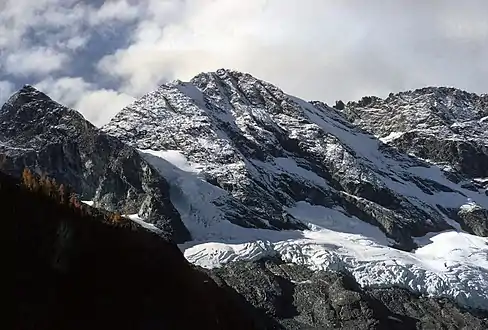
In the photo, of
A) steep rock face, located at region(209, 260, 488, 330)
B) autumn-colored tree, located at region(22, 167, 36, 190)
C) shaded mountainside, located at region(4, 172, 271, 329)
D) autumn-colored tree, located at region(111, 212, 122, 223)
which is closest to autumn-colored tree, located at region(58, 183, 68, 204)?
shaded mountainside, located at region(4, 172, 271, 329)

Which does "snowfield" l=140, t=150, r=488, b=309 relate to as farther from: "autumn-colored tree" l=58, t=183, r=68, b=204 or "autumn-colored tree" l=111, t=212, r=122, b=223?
"autumn-colored tree" l=58, t=183, r=68, b=204

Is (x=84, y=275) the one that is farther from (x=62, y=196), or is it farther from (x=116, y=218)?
(x=116, y=218)

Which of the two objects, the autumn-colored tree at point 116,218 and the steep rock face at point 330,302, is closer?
the autumn-colored tree at point 116,218

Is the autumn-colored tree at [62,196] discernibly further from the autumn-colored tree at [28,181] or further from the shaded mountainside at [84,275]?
the autumn-colored tree at [28,181]

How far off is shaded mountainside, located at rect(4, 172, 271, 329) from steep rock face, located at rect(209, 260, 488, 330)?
305 feet

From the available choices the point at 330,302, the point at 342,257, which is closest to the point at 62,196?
the point at 330,302

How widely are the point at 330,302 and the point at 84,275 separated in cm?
11905

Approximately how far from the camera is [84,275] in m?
34.8

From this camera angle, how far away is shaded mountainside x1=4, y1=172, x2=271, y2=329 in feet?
103

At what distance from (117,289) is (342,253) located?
148m

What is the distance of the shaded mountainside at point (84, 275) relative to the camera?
3152cm

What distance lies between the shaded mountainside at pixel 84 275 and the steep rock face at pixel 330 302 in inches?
3656

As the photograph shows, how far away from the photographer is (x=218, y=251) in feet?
567

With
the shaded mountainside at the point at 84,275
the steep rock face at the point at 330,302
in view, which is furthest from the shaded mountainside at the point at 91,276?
the steep rock face at the point at 330,302
